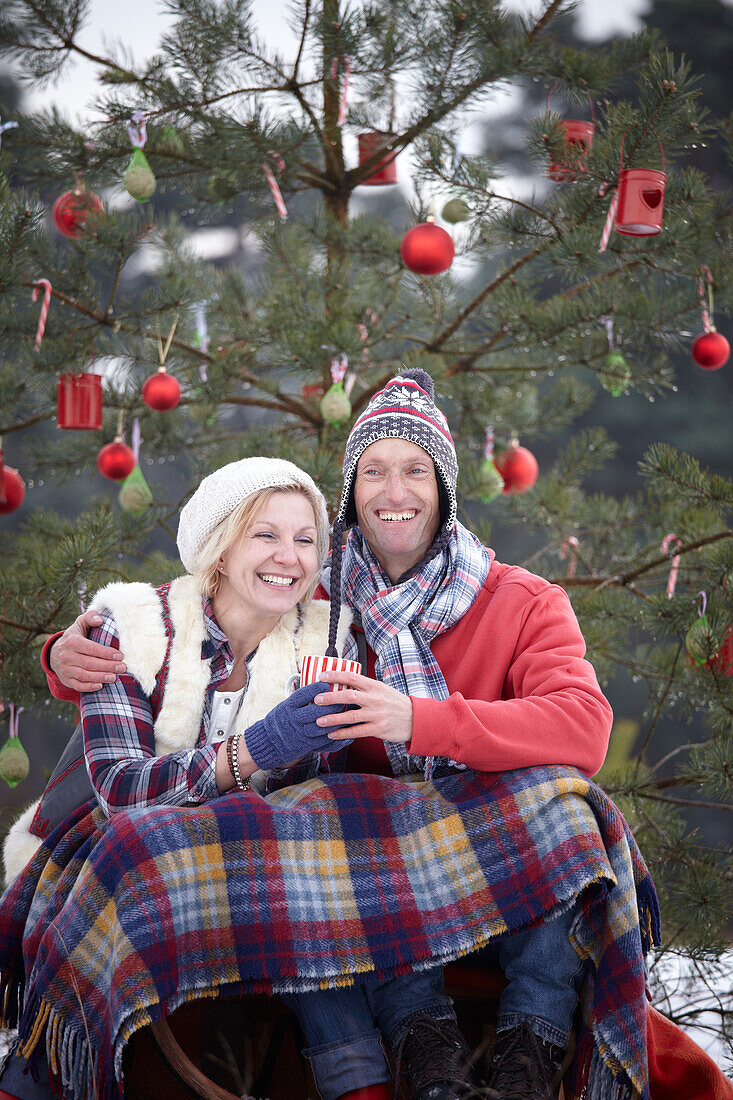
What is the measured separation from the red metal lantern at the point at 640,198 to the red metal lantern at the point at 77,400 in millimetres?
1183

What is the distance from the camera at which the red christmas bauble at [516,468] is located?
2.54 m

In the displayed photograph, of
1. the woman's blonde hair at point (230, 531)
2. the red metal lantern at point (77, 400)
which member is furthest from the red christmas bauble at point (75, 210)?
the woman's blonde hair at point (230, 531)

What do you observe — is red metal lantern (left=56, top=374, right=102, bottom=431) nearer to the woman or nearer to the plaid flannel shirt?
the woman

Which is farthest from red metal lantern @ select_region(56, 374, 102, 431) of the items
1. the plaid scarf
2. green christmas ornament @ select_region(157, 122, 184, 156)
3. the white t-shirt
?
the white t-shirt

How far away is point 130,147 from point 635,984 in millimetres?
1936

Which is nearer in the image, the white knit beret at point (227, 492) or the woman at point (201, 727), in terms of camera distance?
the woman at point (201, 727)

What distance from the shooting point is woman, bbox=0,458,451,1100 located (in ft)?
4.28

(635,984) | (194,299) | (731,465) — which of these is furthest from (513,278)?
(731,465)

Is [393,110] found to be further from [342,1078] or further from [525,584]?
[342,1078]

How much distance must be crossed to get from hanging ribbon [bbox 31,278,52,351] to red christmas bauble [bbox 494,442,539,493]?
45.8 inches

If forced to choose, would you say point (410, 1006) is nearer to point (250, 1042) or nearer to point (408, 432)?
point (250, 1042)

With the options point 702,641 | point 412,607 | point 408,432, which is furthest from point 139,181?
point 702,641

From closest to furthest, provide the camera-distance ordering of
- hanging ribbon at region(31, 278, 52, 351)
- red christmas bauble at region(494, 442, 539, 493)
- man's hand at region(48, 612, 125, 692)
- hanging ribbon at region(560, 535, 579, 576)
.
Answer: man's hand at region(48, 612, 125, 692) → hanging ribbon at region(31, 278, 52, 351) → red christmas bauble at region(494, 442, 539, 493) → hanging ribbon at region(560, 535, 579, 576)

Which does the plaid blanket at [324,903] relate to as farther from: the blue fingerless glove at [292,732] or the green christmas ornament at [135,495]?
the green christmas ornament at [135,495]
